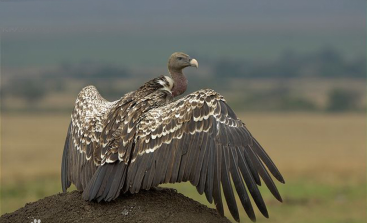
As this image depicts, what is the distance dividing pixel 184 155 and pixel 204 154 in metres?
0.26

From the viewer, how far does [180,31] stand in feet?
617

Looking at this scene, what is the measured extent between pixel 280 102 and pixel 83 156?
98904 mm

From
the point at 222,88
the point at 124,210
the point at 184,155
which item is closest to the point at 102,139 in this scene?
the point at 124,210

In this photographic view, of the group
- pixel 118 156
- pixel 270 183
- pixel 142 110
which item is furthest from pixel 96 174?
pixel 270 183

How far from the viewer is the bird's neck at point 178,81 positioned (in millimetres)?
12758

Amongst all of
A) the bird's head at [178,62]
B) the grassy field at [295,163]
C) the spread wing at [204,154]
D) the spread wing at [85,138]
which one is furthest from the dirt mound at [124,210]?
the grassy field at [295,163]

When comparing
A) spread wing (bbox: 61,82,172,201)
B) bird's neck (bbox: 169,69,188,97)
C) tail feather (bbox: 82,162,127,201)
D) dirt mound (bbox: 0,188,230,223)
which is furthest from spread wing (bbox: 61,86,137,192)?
bird's neck (bbox: 169,69,188,97)

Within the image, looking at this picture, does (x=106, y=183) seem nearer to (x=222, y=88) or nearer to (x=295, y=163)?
(x=295, y=163)

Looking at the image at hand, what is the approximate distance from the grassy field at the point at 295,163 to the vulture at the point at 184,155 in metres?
13.0

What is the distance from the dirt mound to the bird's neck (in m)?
2.18

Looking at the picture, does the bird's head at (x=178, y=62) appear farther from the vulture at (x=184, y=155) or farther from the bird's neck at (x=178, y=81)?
the vulture at (x=184, y=155)

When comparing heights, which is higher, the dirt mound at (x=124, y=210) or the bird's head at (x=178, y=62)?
the bird's head at (x=178, y=62)

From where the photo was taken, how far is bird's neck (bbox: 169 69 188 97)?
12.8m

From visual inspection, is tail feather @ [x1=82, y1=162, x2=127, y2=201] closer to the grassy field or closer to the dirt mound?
the dirt mound
